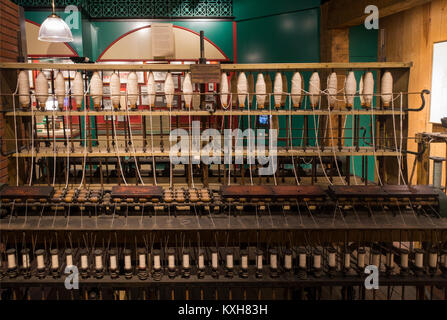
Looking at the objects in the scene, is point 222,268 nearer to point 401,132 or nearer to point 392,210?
point 392,210

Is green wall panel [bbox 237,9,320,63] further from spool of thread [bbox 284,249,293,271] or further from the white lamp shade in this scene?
spool of thread [bbox 284,249,293,271]

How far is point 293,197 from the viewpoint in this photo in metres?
3.46

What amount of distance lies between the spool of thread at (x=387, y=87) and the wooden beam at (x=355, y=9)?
1986 mm

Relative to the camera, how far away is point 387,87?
3.87m

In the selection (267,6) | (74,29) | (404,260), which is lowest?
(404,260)

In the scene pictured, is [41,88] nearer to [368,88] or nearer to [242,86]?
[242,86]

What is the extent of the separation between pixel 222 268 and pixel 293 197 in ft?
2.97

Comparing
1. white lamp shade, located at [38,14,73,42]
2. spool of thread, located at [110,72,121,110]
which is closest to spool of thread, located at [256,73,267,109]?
spool of thread, located at [110,72,121,110]

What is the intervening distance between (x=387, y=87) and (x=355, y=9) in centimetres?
298

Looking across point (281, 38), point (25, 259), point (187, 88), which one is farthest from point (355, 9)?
point (25, 259)

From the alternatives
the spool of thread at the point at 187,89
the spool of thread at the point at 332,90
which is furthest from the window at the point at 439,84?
the spool of thread at the point at 187,89

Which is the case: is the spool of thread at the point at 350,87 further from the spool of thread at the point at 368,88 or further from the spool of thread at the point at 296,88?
the spool of thread at the point at 296,88

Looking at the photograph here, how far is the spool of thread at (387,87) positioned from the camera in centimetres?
385
